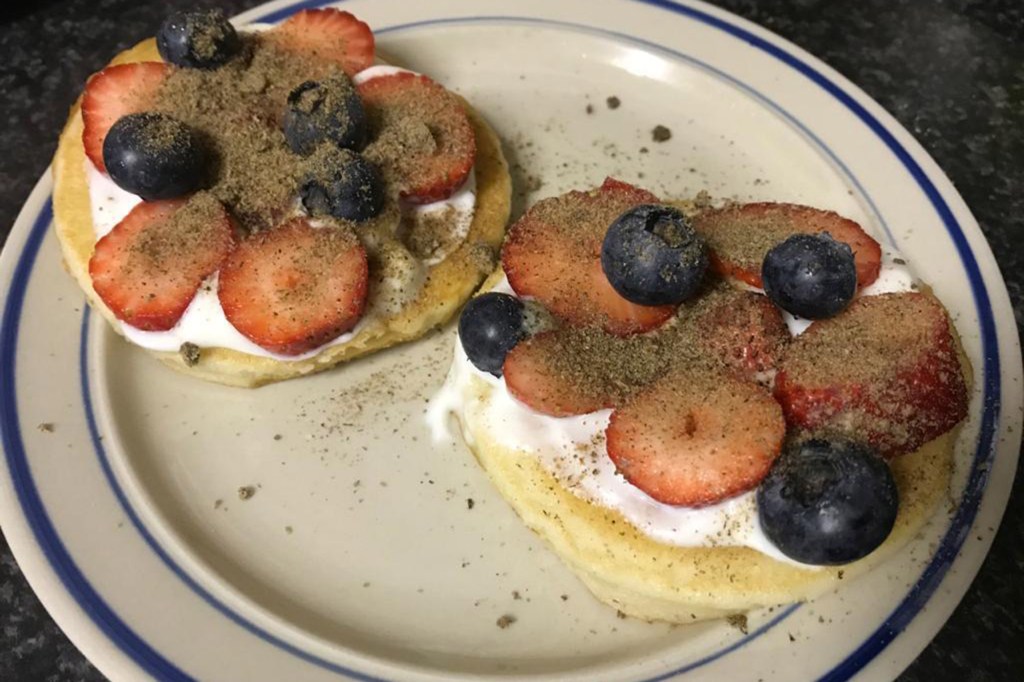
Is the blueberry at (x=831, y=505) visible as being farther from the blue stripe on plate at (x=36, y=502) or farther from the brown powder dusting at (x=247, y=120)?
the brown powder dusting at (x=247, y=120)

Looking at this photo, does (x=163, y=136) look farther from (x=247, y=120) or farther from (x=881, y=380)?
(x=881, y=380)

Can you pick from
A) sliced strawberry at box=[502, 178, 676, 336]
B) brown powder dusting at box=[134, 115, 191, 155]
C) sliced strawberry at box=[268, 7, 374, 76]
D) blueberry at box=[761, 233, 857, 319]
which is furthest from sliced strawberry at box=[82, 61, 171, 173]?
blueberry at box=[761, 233, 857, 319]

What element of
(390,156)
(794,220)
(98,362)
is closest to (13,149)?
(98,362)

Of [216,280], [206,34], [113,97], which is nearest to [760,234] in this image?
[216,280]

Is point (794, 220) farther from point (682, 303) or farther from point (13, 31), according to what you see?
point (13, 31)

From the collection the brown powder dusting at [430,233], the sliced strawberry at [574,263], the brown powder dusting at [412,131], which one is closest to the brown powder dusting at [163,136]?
the brown powder dusting at [412,131]
